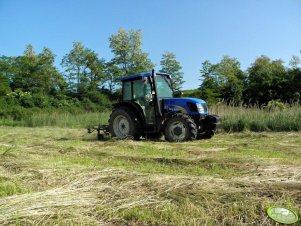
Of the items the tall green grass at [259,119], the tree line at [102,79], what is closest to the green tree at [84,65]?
the tree line at [102,79]

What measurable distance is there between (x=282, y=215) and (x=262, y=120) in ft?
34.2

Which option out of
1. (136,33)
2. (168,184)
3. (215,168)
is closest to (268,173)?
(215,168)

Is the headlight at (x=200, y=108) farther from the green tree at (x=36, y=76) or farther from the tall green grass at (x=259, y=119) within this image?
the green tree at (x=36, y=76)

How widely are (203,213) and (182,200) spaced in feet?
1.09

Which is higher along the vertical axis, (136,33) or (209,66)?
(136,33)

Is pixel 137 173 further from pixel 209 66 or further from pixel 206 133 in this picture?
pixel 209 66

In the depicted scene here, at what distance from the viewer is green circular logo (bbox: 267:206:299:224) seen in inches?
107

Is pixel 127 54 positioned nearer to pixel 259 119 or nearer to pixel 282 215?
pixel 259 119

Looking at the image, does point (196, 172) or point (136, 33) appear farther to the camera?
point (136, 33)

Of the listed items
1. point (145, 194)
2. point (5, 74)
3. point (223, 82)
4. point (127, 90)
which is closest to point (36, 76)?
point (5, 74)

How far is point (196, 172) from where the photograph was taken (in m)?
4.75

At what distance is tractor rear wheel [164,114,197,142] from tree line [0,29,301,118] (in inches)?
725

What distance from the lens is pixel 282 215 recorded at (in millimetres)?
2814

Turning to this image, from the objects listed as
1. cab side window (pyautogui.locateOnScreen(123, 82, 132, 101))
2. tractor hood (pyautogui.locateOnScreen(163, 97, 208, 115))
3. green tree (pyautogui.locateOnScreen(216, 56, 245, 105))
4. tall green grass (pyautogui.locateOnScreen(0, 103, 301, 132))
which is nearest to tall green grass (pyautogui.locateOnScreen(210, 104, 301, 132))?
tall green grass (pyautogui.locateOnScreen(0, 103, 301, 132))
